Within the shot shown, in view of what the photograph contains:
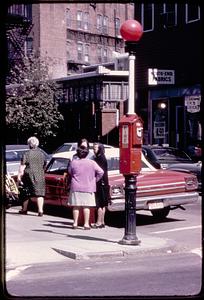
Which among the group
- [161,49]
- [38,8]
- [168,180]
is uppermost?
[38,8]

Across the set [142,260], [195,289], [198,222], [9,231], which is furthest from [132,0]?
[198,222]

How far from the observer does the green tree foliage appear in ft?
102

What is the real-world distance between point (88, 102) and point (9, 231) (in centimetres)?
2558

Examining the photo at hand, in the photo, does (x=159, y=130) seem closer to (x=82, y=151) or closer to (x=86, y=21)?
(x=82, y=151)

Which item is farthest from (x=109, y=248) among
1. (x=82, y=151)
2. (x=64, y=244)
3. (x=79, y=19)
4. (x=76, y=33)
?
(x=79, y=19)

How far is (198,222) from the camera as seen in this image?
488 inches

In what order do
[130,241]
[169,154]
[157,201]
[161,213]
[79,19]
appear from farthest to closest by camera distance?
[79,19] < [169,154] < [161,213] < [157,201] < [130,241]

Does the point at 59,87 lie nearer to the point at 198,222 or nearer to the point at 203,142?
the point at 198,222

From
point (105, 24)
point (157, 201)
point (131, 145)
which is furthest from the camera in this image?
point (105, 24)

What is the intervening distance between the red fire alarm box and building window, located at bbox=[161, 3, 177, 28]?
1802 cm

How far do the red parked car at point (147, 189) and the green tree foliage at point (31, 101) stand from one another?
17660 mm

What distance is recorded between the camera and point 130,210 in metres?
9.53

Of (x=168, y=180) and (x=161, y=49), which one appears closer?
(x=168, y=180)

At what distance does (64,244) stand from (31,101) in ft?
75.4
